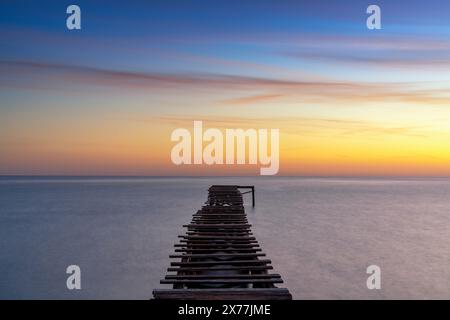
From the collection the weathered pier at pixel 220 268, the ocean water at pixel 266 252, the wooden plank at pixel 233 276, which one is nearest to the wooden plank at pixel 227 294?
the weathered pier at pixel 220 268

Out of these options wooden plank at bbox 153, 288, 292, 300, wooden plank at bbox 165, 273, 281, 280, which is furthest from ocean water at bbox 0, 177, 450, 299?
wooden plank at bbox 153, 288, 292, 300

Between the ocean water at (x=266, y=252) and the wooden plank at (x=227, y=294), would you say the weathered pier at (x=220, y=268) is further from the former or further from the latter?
the ocean water at (x=266, y=252)

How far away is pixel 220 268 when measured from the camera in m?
11.0

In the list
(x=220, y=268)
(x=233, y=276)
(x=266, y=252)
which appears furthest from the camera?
(x=266, y=252)

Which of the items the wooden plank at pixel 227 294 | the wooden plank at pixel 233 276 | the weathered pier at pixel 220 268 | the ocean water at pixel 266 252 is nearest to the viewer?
the wooden plank at pixel 227 294

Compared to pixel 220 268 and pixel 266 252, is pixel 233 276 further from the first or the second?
pixel 266 252

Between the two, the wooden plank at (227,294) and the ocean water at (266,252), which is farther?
the ocean water at (266,252)

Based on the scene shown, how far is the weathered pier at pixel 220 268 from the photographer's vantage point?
790cm

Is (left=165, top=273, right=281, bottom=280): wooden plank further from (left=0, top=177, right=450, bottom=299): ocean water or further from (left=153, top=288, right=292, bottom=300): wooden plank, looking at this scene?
(left=0, top=177, right=450, bottom=299): ocean water

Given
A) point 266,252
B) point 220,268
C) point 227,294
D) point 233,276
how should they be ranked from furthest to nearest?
point 266,252 < point 220,268 < point 233,276 < point 227,294

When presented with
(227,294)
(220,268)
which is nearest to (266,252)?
(220,268)

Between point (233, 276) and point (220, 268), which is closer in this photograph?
point (233, 276)
